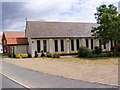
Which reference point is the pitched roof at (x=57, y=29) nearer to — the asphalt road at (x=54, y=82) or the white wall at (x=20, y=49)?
the white wall at (x=20, y=49)

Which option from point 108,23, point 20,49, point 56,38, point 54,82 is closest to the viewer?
point 54,82

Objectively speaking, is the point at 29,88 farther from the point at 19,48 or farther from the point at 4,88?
the point at 19,48

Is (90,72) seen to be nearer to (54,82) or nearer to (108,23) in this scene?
(54,82)

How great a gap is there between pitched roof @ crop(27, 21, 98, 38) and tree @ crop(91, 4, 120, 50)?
6.74 meters

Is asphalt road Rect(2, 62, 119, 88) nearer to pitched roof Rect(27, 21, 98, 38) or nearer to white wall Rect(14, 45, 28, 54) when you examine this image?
pitched roof Rect(27, 21, 98, 38)

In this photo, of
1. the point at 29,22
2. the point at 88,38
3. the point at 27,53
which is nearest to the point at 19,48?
the point at 27,53

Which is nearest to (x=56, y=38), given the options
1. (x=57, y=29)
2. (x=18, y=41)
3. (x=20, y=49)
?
(x=57, y=29)

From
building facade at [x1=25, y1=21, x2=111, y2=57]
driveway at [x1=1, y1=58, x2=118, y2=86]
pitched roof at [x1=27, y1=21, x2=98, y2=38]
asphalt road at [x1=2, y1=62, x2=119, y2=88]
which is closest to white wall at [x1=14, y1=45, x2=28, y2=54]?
building facade at [x1=25, y1=21, x2=111, y2=57]

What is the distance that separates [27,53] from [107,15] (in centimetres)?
1542

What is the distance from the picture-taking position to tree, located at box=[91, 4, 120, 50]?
23828mm

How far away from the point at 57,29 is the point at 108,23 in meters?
10.8

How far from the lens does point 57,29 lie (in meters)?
32.0

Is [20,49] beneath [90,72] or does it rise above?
above

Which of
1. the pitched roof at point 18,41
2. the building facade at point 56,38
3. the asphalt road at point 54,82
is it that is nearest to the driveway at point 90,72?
the asphalt road at point 54,82
